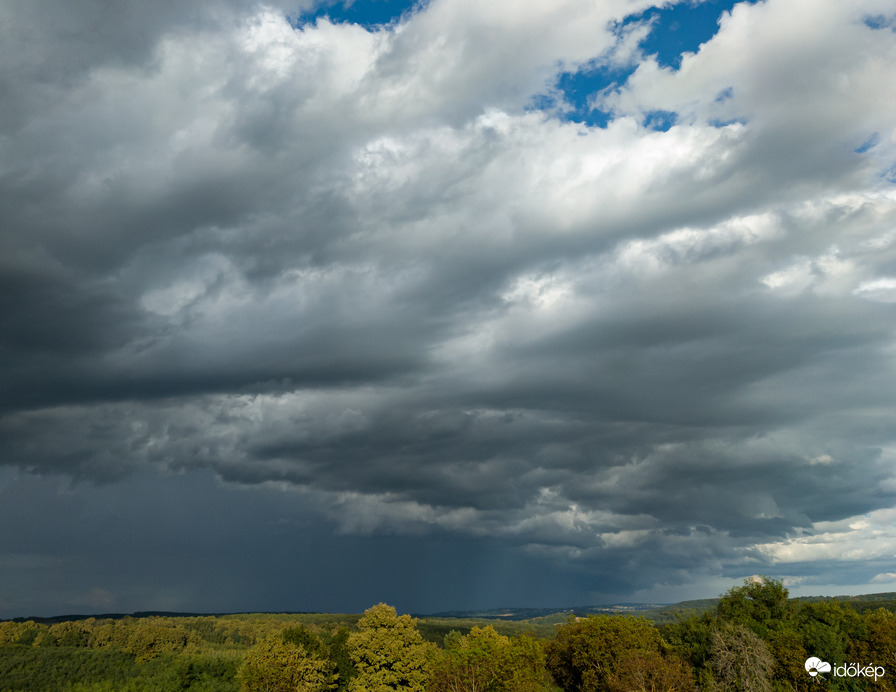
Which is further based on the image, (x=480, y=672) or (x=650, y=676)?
(x=480, y=672)

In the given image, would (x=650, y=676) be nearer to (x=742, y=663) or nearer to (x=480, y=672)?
(x=742, y=663)

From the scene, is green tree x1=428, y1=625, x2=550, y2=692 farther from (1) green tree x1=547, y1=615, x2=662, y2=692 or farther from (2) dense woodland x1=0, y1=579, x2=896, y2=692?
Result: (1) green tree x1=547, y1=615, x2=662, y2=692

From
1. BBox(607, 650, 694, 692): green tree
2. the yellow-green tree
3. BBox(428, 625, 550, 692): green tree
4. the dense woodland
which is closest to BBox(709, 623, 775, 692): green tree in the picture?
the dense woodland

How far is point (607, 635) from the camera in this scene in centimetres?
11269

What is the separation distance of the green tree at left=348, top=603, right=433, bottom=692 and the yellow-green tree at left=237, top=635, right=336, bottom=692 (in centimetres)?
778

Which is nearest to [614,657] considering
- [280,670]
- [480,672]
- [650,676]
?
[650,676]

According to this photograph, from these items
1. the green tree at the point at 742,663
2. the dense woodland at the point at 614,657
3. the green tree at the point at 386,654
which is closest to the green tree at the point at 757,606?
the dense woodland at the point at 614,657

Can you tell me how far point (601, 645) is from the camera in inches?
4417

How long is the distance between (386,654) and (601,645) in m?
39.0

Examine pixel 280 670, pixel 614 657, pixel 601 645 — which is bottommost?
pixel 614 657

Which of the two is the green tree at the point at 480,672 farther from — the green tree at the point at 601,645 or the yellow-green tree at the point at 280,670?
the yellow-green tree at the point at 280,670

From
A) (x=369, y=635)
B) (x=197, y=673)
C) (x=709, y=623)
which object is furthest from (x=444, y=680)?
(x=197, y=673)

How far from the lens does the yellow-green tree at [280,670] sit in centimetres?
9806

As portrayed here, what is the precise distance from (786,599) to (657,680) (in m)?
45.4
